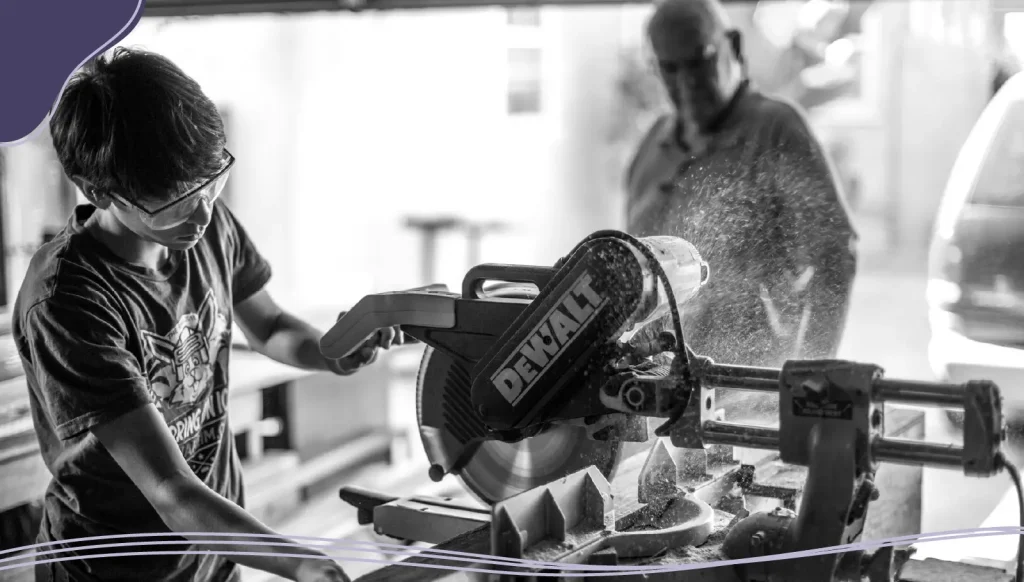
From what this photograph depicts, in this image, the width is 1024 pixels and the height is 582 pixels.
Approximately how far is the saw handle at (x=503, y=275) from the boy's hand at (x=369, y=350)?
20 centimetres

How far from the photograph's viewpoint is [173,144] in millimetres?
1262

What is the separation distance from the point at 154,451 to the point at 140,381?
9 cm

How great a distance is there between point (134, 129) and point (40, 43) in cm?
37

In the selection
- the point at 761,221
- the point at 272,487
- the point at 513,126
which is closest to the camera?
the point at 761,221

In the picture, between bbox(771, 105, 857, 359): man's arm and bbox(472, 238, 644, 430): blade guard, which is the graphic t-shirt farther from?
bbox(771, 105, 857, 359): man's arm

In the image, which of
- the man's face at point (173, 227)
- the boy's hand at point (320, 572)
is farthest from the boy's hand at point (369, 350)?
the boy's hand at point (320, 572)

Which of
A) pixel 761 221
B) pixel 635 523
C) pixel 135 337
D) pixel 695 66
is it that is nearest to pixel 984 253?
pixel 695 66

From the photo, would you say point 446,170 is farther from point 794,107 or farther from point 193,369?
point 193,369

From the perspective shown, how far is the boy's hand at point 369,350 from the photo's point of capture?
151cm

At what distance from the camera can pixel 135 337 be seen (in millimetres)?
1346

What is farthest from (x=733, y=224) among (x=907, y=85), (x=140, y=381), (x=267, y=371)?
(x=907, y=85)

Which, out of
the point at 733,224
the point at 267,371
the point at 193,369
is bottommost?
the point at 267,371

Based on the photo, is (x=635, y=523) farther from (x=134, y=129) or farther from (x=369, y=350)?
(x=134, y=129)

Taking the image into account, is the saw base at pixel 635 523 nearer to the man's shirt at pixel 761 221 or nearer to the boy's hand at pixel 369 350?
the boy's hand at pixel 369 350
